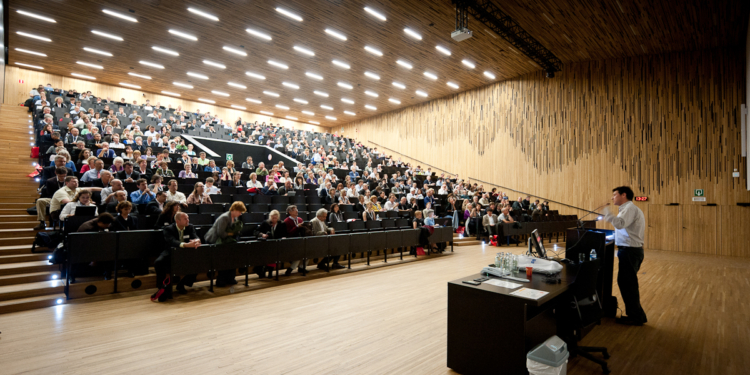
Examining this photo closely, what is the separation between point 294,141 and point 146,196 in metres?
9.07

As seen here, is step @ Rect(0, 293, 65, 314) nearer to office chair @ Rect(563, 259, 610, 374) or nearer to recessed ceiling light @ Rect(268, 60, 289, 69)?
office chair @ Rect(563, 259, 610, 374)

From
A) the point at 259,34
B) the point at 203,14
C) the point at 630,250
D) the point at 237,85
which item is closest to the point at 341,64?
the point at 259,34

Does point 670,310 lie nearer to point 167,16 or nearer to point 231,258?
point 231,258

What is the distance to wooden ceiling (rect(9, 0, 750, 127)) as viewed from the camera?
8.20 m

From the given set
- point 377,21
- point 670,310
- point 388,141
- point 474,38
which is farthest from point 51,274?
point 388,141

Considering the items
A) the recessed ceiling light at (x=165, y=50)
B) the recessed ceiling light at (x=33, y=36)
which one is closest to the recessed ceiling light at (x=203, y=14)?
the recessed ceiling light at (x=165, y=50)

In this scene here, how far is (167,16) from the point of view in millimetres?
8828

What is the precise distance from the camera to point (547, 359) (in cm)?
194

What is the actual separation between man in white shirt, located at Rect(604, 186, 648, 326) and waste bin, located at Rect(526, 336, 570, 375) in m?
1.82

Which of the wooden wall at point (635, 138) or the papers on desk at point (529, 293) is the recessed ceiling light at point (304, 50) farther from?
the papers on desk at point (529, 293)

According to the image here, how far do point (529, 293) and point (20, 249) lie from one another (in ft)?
19.0

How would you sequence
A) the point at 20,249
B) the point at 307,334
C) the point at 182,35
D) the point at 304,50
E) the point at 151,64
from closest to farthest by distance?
the point at 307,334
the point at 20,249
the point at 182,35
the point at 304,50
the point at 151,64

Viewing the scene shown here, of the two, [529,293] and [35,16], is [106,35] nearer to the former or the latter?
[35,16]

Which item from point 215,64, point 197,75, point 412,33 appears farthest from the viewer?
point 197,75
